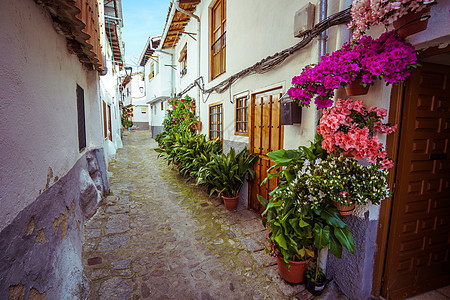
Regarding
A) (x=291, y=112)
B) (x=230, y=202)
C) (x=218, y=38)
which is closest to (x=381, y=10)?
(x=291, y=112)

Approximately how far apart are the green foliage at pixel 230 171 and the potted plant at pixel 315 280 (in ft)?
6.79

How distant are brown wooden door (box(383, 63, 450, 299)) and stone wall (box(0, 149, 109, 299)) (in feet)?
9.97

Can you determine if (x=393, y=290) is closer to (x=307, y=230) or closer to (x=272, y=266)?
(x=307, y=230)

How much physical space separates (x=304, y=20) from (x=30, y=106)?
2925 mm

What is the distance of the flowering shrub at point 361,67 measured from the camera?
1685 millimetres

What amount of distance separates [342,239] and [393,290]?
36.4 inches

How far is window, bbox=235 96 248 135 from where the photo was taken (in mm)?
4789

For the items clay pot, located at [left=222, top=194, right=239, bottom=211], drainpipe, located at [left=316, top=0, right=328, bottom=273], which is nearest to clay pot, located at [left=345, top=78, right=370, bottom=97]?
drainpipe, located at [left=316, top=0, right=328, bottom=273]

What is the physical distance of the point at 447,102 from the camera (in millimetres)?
2258

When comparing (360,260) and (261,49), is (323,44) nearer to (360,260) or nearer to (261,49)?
(261,49)

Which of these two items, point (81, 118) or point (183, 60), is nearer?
point (81, 118)

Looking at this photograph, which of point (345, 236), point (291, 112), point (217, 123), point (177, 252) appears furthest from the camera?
point (217, 123)

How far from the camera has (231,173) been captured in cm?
447

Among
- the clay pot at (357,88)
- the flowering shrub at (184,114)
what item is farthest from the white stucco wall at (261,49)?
the flowering shrub at (184,114)
